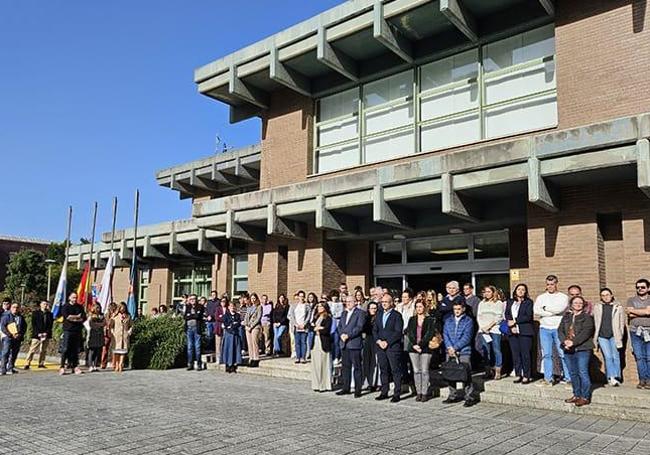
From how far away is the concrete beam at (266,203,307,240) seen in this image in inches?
596

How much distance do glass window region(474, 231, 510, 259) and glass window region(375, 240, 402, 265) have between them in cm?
227

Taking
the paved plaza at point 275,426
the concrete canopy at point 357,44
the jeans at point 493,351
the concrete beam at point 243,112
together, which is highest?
the concrete canopy at point 357,44

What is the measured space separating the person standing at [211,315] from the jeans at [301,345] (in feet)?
8.11

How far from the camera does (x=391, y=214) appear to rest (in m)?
13.2

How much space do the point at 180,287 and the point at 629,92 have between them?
63.5 feet

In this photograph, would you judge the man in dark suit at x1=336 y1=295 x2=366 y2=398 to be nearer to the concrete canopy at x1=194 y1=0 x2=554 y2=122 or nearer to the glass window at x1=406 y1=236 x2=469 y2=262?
the glass window at x1=406 y1=236 x2=469 y2=262

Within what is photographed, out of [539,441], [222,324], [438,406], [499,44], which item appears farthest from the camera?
[222,324]

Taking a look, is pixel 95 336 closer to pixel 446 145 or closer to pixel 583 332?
pixel 446 145

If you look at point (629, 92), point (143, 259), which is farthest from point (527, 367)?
point (143, 259)

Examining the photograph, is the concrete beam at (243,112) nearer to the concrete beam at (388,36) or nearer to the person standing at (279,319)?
the concrete beam at (388,36)

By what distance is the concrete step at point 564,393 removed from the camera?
8742 millimetres

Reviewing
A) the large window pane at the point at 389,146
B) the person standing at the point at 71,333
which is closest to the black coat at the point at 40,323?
the person standing at the point at 71,333

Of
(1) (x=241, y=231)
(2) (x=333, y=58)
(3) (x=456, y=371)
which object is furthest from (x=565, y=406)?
(1) (x=241, y=231)

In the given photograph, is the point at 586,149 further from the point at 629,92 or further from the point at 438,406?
the point at 438,406
